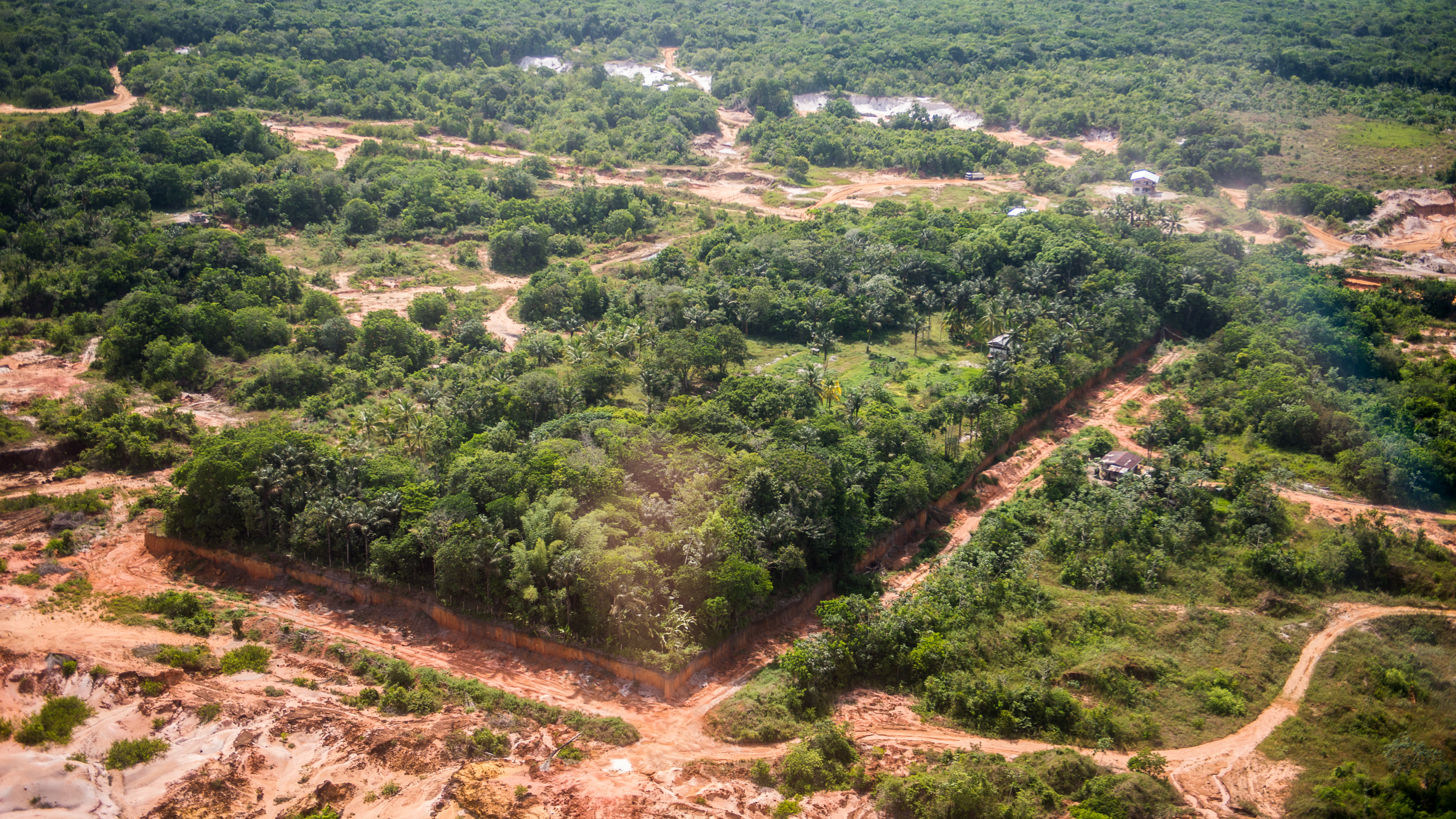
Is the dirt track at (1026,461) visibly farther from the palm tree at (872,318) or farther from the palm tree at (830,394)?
the palm tree at (872,318)

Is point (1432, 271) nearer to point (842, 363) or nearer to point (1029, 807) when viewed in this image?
point (842, 363)

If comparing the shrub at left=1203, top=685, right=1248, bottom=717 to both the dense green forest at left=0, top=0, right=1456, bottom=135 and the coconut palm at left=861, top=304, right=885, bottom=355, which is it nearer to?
the coconut palm at left=861, top=304, right=885, bottom=355

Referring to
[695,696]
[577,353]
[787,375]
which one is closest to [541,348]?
[577,353]

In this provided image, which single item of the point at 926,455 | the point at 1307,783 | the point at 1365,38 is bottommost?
the point at 1307,783

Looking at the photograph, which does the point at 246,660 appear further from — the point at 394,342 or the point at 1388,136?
the point at 1388,136

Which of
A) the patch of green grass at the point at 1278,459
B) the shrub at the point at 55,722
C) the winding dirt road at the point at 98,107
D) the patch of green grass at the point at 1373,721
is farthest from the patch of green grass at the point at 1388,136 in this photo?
the winding dirt road at the point at 98,107

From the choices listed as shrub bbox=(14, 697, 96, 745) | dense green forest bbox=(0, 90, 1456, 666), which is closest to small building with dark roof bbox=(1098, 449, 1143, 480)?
dense green forest bbox=(0, 90, 1456, 666)

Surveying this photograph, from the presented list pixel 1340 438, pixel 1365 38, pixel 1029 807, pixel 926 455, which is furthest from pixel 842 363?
pixel 1365 38
